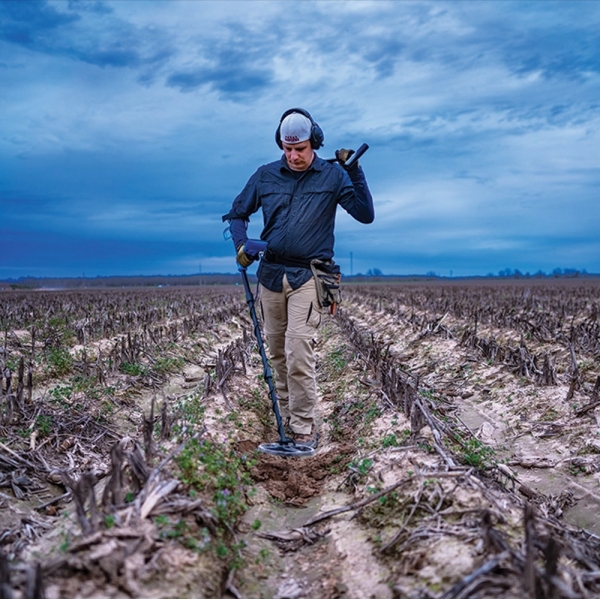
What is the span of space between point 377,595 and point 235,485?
Answer: 4.95 feet

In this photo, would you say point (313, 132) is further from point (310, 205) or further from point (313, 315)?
point (313, 315)

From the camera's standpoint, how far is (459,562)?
9.73 feet

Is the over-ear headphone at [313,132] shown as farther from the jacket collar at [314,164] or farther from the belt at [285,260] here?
the belt at [285,260]

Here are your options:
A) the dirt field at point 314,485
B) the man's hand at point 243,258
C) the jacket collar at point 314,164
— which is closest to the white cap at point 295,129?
the jacket collar at point 314,164

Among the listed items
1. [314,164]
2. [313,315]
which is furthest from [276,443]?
[314,164]

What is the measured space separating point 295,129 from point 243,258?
135 centimetres

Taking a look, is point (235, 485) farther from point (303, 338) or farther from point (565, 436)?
point (565, 436)

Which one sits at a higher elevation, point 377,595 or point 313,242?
point 313,242

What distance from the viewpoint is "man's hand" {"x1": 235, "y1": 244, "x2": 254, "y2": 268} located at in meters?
5.96

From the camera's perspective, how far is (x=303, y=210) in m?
5.63

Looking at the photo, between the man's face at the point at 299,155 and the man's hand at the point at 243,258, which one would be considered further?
the man's hand at the point at 243,258

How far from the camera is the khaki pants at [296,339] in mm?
5707

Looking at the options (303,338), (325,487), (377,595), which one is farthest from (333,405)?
(377,595)

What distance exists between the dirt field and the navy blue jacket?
1.55m
